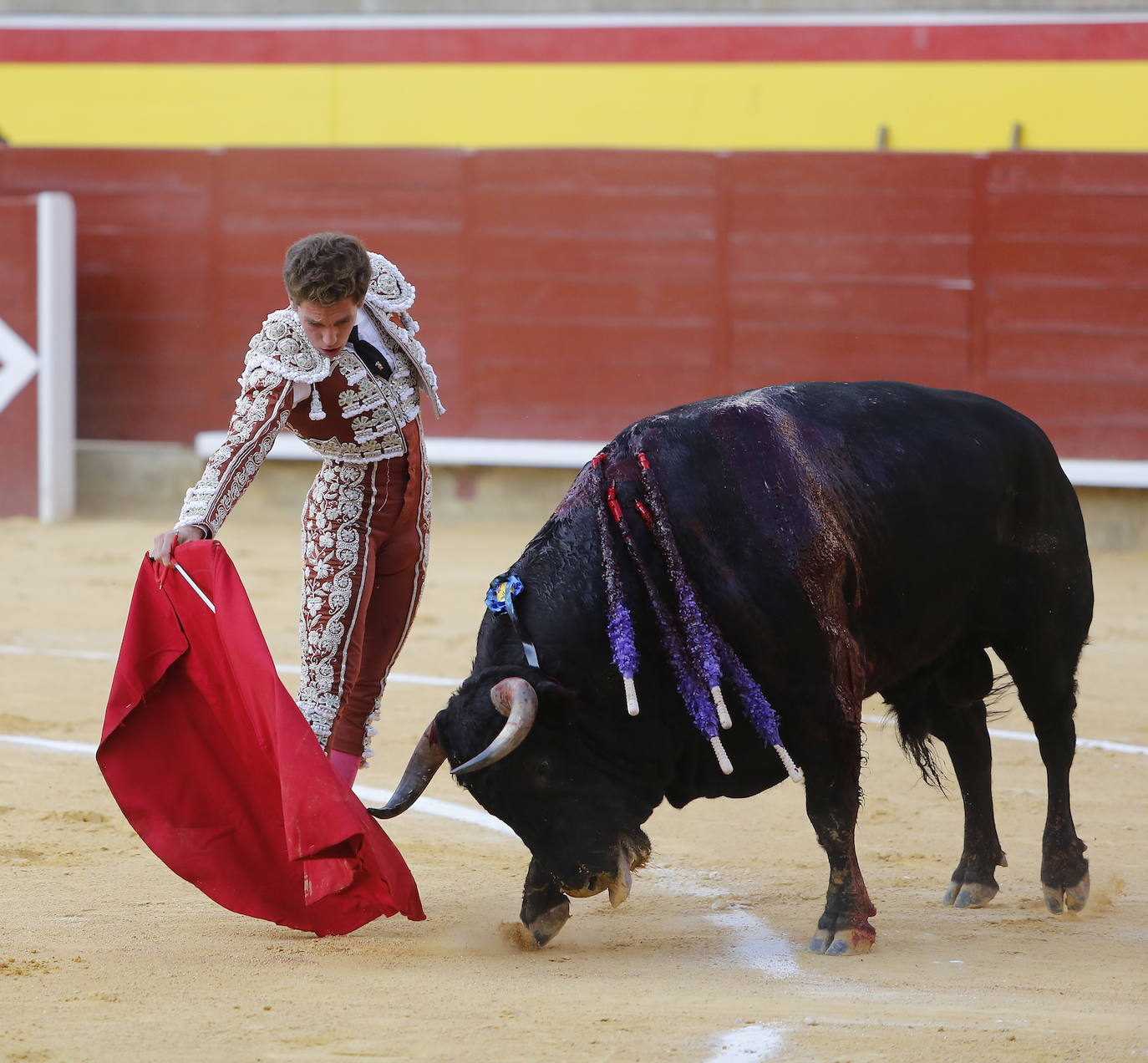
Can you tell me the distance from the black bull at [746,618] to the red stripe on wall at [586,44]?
633cm

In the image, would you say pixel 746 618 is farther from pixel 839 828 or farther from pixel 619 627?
pixel 839 828

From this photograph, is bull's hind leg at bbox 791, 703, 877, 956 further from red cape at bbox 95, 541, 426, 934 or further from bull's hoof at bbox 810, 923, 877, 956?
red cape at bbox 95, 541, 426, 934

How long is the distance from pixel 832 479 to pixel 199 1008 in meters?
1.30

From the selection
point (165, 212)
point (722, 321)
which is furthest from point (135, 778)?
point (165, 212)

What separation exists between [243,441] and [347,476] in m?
0.25

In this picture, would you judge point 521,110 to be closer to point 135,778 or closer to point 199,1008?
point 135,778

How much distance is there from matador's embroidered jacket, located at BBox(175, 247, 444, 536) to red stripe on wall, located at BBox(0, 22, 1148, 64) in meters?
6.44

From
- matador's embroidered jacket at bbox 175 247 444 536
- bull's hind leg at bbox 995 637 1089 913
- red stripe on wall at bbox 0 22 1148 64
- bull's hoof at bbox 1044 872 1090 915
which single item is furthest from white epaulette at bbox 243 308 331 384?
red stripe on wall at bbox 0 22 1148 64

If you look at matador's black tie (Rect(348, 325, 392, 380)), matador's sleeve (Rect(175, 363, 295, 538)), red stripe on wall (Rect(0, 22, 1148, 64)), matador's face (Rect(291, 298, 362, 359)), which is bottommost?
matador's sleeve (Rect(175, 363, 295, 538))

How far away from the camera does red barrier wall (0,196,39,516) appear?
324 inches

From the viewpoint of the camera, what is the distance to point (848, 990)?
8.08 ft

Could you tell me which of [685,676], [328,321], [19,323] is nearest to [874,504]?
[685,676]

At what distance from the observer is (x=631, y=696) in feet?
8.58

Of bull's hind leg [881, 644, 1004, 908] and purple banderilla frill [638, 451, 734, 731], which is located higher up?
purple banderilla frill [638, 451, 734, 731]
